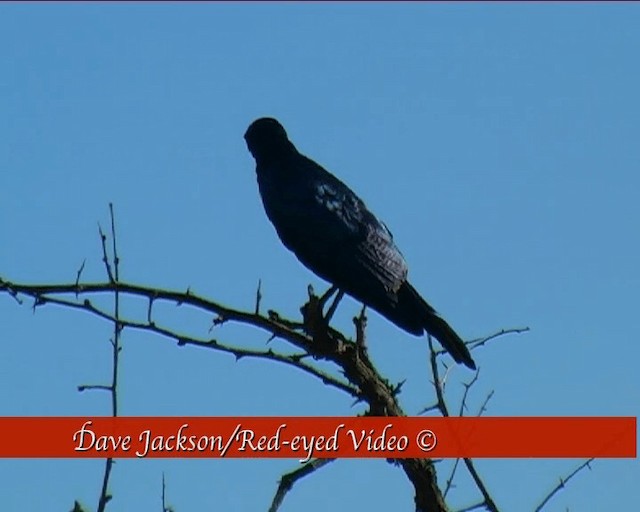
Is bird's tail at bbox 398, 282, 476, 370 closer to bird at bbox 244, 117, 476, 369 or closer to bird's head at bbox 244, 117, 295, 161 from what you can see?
bird at bbox 244, 117, 476, 369

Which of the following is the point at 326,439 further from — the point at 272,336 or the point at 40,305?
the point at 40,305

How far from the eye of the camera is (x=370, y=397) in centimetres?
458

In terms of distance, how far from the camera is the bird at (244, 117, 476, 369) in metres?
5.71

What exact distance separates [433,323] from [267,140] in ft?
7.14

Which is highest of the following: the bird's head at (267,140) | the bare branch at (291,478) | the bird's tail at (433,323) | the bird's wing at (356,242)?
the bird's head at (267,140)

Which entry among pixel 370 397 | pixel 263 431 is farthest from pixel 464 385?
pixel 263 431

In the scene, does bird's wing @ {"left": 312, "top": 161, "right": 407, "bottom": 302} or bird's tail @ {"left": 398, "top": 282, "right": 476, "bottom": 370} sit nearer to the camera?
bird's tail @ {"left": 398, "top": 282, "right": 476, "bottom": 370}

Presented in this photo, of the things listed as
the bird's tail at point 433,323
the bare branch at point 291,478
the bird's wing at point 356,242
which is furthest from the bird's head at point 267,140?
the bare branch at point 291,478

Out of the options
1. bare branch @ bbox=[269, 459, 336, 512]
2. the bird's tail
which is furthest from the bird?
bare branch @ bbox=[269, 459, 336, 512]

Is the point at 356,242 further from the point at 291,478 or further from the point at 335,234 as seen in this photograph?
the point at 291,478

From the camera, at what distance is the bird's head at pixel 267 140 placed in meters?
7.32

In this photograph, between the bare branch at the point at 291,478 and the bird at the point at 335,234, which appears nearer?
the bare branch at the point at 291,478

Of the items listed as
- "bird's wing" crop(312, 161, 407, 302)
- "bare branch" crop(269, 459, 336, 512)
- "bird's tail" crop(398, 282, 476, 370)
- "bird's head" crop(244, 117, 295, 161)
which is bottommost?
"bare branch" crop(269, 459, 336, 512)

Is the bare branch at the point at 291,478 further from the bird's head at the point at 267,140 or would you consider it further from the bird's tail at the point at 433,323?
the bird's head at the point at 267,140
